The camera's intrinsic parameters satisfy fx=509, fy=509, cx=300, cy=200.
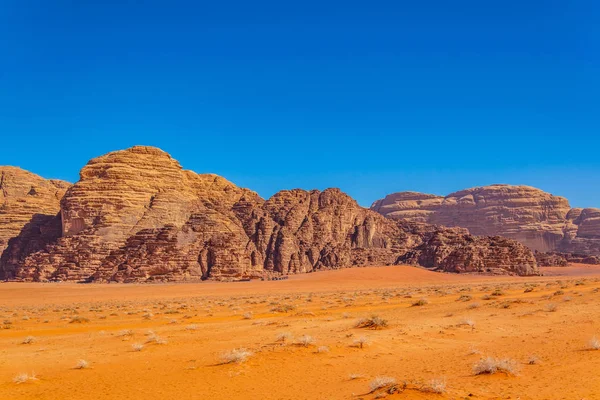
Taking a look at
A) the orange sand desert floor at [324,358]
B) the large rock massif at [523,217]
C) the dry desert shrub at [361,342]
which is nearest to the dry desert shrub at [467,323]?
the orange sand desert floor at [324,358]

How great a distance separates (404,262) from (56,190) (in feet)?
270

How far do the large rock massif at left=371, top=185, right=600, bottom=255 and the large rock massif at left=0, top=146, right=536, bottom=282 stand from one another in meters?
→ 69.2

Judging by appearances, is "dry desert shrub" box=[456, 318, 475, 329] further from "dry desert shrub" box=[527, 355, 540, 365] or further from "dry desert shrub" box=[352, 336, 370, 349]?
"dry desert shrub" box=[527, 355, 540, 365]

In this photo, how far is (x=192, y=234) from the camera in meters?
75.9

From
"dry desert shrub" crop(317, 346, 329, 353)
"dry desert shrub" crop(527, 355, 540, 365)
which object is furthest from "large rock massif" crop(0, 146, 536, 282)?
"dry desert shrub" crop(527, 355, 540, 365)

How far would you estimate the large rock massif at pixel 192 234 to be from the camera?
227 feet

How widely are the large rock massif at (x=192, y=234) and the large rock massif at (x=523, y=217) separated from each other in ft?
227

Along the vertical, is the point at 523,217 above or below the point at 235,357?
above

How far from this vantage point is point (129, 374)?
443 inches

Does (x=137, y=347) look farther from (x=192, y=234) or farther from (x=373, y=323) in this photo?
(x=192, y=234)

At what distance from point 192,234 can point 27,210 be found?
46.9 meters

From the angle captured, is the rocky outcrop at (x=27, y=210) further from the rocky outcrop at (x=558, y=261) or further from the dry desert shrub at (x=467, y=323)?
the rocky outcrop at (x=558, y=261)

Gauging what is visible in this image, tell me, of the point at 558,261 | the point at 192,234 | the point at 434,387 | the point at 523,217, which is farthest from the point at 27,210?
the point at 523,217

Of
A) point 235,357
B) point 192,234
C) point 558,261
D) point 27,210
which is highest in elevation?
point 27,210
